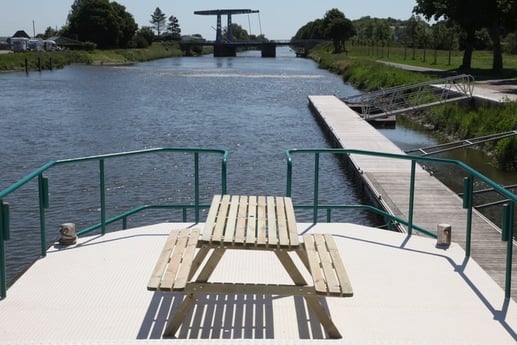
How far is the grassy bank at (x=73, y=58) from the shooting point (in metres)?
67.9

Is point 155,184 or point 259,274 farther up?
point 259,274

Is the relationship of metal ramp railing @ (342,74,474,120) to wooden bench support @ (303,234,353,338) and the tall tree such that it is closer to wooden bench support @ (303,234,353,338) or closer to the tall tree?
wooden bench support @ (303,234,353,338)

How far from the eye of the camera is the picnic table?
479 centimetres

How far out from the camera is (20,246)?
1162 centimetres

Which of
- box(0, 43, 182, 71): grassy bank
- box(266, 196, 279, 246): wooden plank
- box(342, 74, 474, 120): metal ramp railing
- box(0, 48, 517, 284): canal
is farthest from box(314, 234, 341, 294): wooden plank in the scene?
box(0, 43, 182, 71): grassy bank

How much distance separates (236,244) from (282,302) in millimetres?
939

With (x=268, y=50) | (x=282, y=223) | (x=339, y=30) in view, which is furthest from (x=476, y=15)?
(x=268, y=50)

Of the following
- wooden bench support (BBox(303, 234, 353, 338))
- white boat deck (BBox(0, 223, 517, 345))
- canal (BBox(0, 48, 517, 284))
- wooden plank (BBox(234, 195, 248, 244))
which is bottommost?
canal (BBox(0, 48, 517, 284))

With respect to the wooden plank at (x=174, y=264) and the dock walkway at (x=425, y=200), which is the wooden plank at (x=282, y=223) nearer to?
the wooden plank at (x=174, y=264)

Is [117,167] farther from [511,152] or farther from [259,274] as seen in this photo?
[259,274]

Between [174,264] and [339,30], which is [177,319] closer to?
[174,264]

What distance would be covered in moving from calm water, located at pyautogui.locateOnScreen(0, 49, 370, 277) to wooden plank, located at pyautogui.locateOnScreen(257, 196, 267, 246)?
19.1ft

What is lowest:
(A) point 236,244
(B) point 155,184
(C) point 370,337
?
(B) point 155,184

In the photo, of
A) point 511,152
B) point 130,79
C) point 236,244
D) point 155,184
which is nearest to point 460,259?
point 236,244
